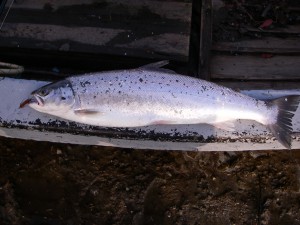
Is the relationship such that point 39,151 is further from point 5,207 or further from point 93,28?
point 93,28

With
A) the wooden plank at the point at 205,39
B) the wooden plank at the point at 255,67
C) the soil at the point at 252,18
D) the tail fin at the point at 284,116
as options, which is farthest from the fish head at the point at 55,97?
the soil at the point at 252,18

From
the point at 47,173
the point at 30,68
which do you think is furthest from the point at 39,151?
the point at 30,68

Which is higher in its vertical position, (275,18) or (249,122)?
(275,18)

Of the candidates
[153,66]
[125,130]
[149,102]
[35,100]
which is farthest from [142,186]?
[35,100]

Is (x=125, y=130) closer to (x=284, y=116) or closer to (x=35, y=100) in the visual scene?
(x=35, y=100)

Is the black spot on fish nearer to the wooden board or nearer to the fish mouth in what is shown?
the fish mouth

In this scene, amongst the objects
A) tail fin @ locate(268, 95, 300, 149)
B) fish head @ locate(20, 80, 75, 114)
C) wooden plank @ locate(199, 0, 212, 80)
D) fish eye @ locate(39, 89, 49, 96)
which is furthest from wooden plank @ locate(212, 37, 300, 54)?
→ fish eye @ locate(39, 89, 49, 96)

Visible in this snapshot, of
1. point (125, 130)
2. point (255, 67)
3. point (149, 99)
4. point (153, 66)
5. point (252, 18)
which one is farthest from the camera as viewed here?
point (252, 18)
